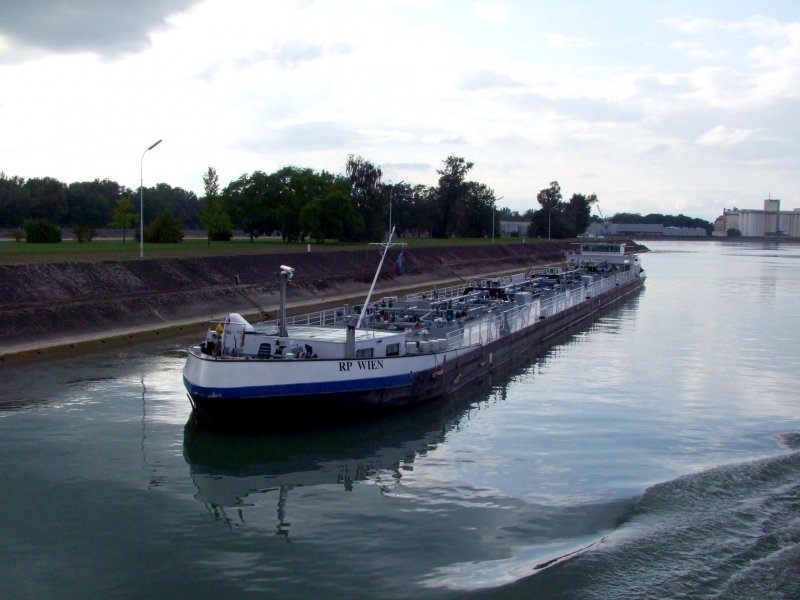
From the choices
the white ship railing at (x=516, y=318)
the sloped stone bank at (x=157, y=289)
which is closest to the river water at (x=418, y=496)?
the white ship railing at (x=516, y=318)

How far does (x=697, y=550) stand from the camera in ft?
38.0

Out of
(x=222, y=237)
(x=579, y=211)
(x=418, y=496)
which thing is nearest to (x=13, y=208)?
(x=222, y=237)

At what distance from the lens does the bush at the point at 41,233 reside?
62.2 metres

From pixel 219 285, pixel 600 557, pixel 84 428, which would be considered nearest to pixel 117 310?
pixel 219 285

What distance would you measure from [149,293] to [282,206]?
4036cm

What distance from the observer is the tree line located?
7481 centimetres

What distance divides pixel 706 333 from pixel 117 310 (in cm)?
2797

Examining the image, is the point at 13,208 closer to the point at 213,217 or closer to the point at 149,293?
the point at 213,217

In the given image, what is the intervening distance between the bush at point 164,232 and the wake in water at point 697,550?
6089cm

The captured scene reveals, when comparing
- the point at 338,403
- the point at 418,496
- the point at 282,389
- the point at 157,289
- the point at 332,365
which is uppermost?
the point at 157,289

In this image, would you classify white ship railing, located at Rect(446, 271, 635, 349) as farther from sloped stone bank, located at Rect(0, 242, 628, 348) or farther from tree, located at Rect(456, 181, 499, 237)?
tree, located at Rect(456, 181, 499, 237)

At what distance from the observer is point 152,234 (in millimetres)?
69250

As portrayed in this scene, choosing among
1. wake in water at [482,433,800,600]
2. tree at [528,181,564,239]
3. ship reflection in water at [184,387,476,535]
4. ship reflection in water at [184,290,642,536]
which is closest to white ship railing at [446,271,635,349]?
ship reflection in water at [184,290,642,536]

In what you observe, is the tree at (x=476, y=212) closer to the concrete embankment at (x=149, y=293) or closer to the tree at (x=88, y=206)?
the tree at (x=88, y=206)
